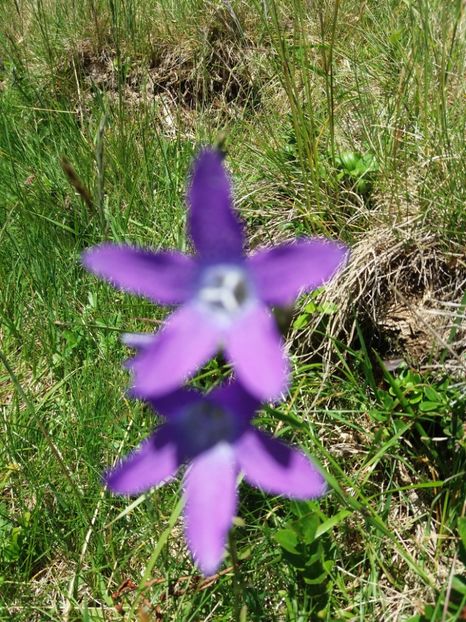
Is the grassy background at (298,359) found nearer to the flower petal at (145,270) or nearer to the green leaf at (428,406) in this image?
the green leaf at (428,406)

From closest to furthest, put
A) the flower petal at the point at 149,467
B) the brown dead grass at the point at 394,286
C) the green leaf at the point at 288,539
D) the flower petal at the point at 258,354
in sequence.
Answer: the flower petal at the point at 258,354 < the flower petal at the point at 149,467 < the green leaf at the point at 288,539 < the brown dead grass at the point at 394,286

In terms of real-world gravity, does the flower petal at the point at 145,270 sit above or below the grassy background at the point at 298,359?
above

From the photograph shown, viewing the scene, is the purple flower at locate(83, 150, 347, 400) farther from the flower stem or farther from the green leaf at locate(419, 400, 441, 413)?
the green leaf at locate(419, 400, 441, 413)

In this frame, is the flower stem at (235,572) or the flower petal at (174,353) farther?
the flower stem at (235,572)

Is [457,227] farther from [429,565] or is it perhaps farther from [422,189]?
[429,565]

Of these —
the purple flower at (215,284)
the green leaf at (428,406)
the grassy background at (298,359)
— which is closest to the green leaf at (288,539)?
the grassy background at (298,359)

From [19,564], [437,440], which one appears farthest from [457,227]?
[19,564]

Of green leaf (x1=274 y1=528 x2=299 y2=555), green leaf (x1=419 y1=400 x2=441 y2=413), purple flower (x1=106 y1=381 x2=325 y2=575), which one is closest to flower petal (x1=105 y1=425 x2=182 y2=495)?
purple flower (x1=106 y1=381 x2=325 y2=575)
